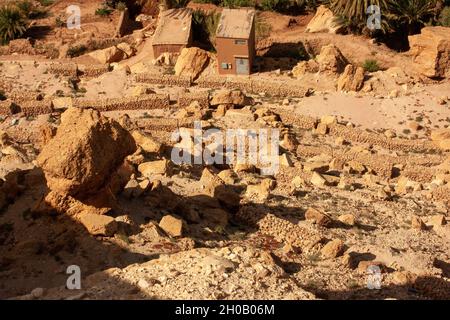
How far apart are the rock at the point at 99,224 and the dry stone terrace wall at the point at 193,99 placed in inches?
411

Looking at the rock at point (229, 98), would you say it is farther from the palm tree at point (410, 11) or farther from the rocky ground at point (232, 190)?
the palm tree at point (410, 11)

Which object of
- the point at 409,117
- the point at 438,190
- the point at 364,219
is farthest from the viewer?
the point at 409,117

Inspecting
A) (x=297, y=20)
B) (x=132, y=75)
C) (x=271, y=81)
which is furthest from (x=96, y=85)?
(x=297, y=20)

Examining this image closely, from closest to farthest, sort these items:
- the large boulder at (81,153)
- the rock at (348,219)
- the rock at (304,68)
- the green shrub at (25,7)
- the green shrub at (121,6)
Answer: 1. the large boulder at (81,153)
2. the rock at (348,219)
3. the rock at (304,68)
4. the green shrub at (25,7)
5. the green shrub at (121,6)

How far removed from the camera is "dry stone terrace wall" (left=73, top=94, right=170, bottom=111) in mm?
23812

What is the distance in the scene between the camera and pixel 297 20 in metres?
29.8

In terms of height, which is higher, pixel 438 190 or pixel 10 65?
pixel 10 65

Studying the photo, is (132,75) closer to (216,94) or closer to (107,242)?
(216,94)

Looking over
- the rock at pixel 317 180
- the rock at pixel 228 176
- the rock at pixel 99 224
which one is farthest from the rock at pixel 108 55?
the rock at pixel 99 224

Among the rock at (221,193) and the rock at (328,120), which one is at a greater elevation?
the rock at (221,193)

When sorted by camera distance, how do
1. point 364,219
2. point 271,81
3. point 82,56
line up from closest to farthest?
point 364,219, point 271,81, point 82,56

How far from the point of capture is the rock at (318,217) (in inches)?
660

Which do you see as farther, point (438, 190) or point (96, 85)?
point (96, 85)

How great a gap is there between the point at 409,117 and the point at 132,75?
11.2 metres
